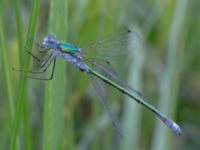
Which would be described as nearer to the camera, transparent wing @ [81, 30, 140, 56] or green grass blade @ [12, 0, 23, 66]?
green grass blade @ [12, 0, 23, 66]

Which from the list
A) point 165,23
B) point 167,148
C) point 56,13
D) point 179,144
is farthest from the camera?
point 179,144

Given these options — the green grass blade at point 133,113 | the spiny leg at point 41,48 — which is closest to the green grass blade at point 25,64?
the spiny leg at point 41,48

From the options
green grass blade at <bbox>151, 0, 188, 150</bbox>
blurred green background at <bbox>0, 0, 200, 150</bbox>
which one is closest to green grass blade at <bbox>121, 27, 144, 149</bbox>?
blurred green background at <bbox>0, 0, 200, 150</bbox>

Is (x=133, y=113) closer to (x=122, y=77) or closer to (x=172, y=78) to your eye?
(x=122, y=77)

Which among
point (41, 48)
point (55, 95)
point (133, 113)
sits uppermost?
point (41, 48)

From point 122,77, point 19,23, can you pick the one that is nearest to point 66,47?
point 19,23

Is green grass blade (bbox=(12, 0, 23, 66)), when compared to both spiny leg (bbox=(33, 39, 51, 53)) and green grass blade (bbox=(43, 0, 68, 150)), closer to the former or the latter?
green grass blade (bbox=(43, 0, 68, 150))

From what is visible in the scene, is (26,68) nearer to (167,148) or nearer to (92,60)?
(92,60)

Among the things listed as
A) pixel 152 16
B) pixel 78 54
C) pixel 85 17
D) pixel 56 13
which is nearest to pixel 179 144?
pixel 152 16
